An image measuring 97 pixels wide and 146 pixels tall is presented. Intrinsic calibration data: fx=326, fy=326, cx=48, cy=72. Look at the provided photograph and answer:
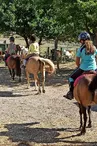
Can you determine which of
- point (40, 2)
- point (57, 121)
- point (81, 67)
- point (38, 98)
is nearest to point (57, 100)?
point (38, 98)

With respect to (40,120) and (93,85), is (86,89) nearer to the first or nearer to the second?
(93,85)

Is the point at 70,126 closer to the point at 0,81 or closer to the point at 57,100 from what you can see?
the point at 57,100

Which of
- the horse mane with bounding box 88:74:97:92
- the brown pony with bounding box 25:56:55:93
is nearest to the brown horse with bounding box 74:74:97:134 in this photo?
the horse mane with bounding box 88:74:97:92

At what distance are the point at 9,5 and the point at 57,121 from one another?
18.2 metres

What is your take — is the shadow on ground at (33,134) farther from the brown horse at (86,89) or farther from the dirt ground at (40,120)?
the brown horse at (86,89)

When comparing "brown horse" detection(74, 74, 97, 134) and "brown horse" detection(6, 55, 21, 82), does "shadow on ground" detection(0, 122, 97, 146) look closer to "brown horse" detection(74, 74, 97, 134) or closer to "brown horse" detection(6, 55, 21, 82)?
"brown horse" detection(74, 74, 97, 134)

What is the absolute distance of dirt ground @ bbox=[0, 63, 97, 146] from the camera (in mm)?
6902

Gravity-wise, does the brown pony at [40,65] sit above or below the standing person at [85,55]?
below

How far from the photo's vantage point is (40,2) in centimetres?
1912

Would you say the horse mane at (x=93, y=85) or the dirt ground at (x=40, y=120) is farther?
the dirt ground at (x=40, y=120)

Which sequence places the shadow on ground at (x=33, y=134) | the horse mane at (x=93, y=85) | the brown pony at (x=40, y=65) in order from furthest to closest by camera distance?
the brown pony at (x=40, y=65) → the shadow on ground at (x=33, y=134) → the horse mane at (x=93, y=85)

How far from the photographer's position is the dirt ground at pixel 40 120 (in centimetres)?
690

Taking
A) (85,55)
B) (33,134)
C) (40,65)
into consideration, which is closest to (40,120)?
(33,134)

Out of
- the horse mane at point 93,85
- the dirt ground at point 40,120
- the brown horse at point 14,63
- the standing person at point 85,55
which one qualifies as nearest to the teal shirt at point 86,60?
the standing person at point 85,55
